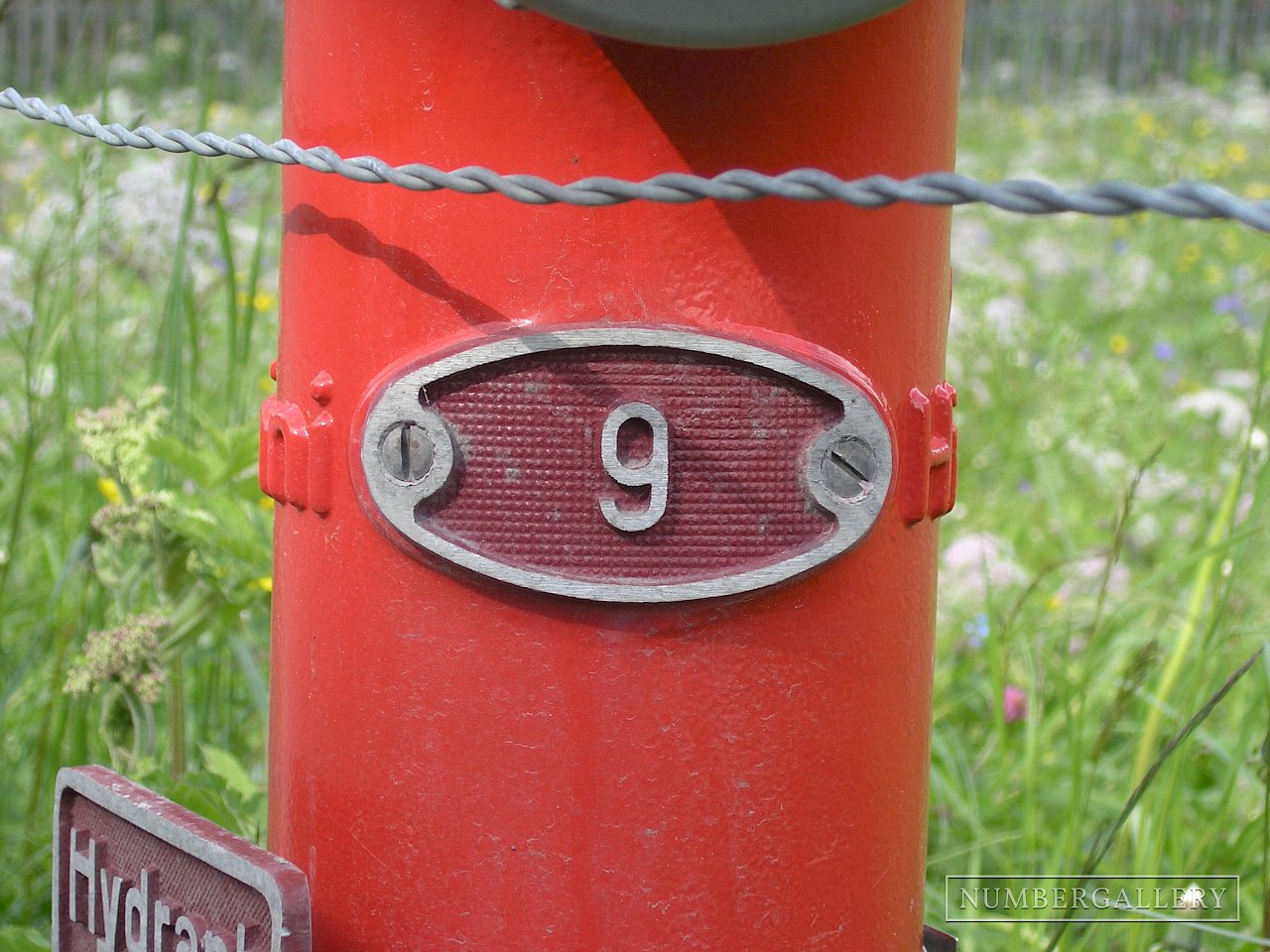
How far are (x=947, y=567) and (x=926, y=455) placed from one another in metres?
1.50

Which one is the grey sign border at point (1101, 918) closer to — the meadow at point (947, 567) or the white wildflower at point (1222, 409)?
the meadow at point (947, 567)

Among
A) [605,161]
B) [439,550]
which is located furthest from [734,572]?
[605,161]

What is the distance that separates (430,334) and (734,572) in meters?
0.30

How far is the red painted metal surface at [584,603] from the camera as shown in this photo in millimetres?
1046

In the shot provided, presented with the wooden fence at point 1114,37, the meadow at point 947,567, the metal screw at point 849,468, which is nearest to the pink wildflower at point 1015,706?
the meadow at point 947,567

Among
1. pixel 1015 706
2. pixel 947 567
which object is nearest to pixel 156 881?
pixel 1015 706

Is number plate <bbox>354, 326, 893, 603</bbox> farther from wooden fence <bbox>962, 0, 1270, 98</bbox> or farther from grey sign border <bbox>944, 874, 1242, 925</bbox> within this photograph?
wooden fence <bbox>962, 0, 1270, 98</bbox>

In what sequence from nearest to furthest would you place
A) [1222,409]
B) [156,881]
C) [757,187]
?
[757,187] < [156,881] < [1222,409]

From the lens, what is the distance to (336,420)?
3.67 ft

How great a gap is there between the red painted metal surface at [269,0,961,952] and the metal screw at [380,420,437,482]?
0.20 ft

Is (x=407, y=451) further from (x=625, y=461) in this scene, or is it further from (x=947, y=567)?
(x=947, y=567)

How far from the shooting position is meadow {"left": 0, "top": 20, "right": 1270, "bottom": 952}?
1737mm

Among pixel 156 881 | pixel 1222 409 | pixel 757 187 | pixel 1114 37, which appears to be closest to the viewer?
pixel 757 187

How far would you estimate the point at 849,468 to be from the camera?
106 centimetres
